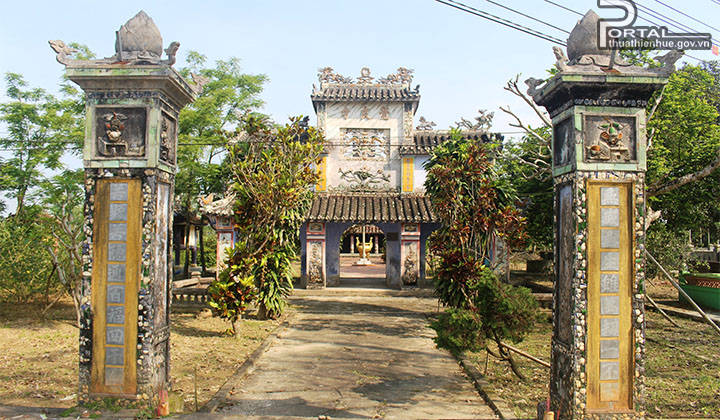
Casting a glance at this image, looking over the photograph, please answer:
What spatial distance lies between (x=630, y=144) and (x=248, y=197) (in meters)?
7.75

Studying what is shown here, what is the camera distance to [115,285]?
17.5 ft

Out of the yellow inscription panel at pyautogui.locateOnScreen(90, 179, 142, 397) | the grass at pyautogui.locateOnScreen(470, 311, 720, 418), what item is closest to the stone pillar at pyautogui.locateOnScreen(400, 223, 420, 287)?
the grass at pyautogui.locateOnScreen(470, 311, 720, 418)

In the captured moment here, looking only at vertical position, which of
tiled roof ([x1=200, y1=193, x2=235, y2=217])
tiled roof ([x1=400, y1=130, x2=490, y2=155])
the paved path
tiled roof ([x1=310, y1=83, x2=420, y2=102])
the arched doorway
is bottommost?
the paved path

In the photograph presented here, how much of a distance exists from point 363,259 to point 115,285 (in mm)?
25118

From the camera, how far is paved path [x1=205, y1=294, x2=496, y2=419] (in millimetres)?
5988

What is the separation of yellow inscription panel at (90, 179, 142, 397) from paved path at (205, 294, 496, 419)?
1.21 meters

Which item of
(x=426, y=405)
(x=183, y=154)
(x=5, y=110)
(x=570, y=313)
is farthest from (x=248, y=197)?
(x=5, y=110)

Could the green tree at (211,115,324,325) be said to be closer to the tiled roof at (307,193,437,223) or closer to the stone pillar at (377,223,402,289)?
the tiled roof at (307,193,437,223)

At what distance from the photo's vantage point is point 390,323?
12.7 m

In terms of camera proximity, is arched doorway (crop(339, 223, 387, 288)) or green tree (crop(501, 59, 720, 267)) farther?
arched doorway (crop(339, 223, 387, 288))

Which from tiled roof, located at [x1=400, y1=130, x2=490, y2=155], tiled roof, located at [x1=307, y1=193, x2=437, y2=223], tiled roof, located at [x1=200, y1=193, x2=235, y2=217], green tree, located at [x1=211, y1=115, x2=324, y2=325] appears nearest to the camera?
green tree, located at [x1=211, y1=115, x2=324, y2=325]

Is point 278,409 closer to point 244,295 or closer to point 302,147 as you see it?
point 244,295

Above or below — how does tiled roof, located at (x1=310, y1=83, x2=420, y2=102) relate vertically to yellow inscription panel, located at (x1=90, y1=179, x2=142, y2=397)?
above

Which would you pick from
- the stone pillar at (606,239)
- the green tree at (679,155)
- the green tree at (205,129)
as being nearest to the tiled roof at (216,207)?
the green tree at (205,129)
